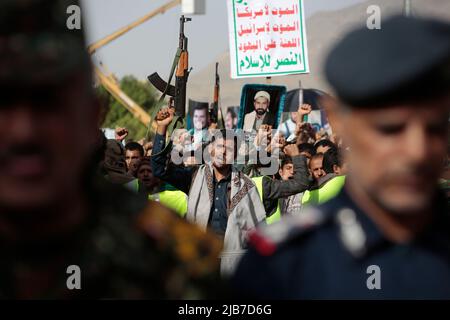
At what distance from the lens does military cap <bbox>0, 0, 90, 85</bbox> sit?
1.94 metres

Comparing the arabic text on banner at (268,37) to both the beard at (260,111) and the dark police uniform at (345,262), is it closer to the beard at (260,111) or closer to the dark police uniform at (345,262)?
the beard at (260,111)

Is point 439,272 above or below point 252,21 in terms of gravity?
below

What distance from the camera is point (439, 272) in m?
2.48

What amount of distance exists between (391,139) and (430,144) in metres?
0.08

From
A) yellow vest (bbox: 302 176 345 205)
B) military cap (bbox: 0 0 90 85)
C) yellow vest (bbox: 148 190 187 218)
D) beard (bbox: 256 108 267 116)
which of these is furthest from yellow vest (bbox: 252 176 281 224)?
military cap (bbox: 0 0 90 85)

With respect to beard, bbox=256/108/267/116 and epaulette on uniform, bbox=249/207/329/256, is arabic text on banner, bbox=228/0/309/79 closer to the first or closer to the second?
beard, bbox=256/108/267/116

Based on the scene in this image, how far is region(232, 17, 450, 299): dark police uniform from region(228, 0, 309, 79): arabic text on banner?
10842 mm

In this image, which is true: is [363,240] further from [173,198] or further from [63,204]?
[173,198]

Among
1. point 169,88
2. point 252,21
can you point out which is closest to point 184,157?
point 169,88

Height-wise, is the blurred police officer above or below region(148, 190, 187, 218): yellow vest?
above

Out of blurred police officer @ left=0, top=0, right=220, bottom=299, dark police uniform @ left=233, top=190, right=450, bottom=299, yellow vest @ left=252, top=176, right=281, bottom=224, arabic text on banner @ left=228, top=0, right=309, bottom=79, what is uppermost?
arabic text on banner @ left=228, top=0, right=309, bottom=79

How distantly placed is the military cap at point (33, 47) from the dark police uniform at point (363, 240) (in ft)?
2.32
